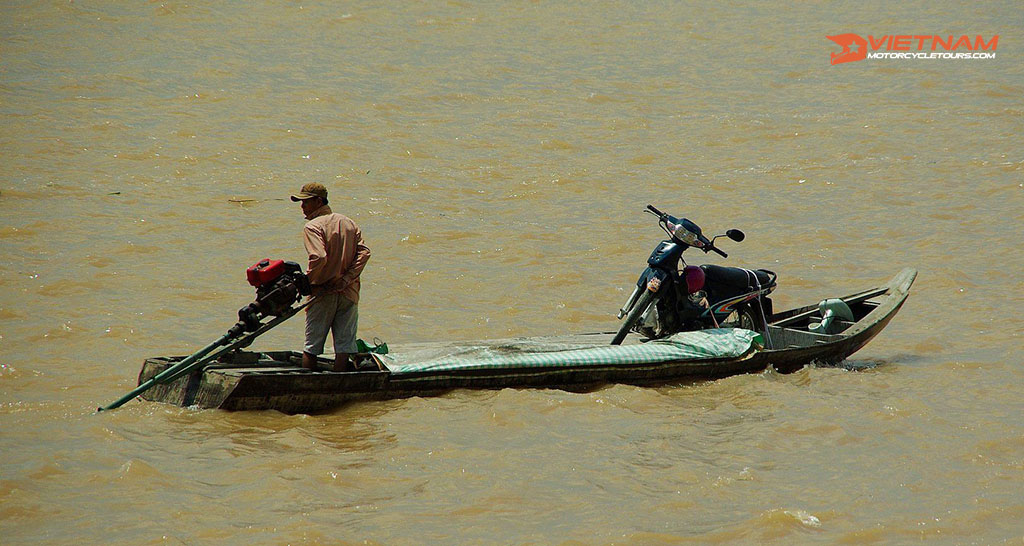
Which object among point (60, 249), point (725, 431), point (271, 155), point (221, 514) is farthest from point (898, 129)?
point (221, 514)

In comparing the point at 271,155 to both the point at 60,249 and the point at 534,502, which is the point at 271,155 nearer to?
the point at 60,249

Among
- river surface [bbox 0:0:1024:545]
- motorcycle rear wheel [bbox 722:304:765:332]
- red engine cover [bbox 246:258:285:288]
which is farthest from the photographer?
motorcycle rear wheel [bbox 722:304:765:332]

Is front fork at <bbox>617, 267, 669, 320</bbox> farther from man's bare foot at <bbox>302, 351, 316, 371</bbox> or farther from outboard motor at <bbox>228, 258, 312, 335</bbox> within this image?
outboard motor at <bbox>228, 258, 312, 335</bbox>

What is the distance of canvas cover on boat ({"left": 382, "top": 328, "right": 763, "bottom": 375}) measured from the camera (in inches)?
265

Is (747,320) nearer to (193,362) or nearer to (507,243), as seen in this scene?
(193,362)

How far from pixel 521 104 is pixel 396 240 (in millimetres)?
5907

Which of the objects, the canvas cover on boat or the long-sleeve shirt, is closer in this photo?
the long-sleeve shirt

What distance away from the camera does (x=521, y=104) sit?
669 inches

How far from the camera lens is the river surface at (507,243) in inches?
211

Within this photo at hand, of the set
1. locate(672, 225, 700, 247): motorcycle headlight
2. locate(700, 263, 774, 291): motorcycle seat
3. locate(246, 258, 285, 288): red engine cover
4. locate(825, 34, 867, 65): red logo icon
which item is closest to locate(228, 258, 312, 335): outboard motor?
locate(246, 258, 285, 288): red engine cover

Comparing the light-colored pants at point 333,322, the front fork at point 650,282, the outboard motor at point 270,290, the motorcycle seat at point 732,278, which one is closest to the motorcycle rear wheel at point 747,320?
the motorcycle seat at point 732,278

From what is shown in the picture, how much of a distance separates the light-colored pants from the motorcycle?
1.97m

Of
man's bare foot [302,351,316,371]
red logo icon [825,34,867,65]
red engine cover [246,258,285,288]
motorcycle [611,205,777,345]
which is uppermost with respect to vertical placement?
red logo icon [825,34,867,65]

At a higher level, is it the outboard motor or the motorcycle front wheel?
the outboard motor
